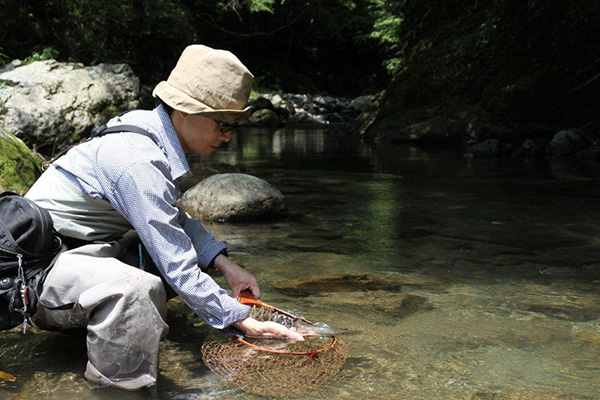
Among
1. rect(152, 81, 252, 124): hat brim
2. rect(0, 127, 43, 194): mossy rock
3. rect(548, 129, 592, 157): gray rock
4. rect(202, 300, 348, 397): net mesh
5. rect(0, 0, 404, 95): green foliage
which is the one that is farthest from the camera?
rect(0, 0, 404, 95): green foliage

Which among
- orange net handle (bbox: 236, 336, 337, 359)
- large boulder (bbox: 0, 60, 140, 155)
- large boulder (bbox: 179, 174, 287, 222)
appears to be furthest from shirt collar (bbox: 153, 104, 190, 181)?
large boulder (bbox: 0, 60, 140, 155)

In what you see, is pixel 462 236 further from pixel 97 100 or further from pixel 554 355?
pixel 97 100

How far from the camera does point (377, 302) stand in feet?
13.0

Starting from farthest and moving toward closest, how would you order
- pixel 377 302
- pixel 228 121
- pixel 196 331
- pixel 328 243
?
pixel 328 243 → pixel 377 302 → pixel 196 331 → pixel 228 121

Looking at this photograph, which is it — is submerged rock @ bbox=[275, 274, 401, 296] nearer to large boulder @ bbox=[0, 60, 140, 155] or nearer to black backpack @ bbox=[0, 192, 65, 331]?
black backpack @ bbox=[0, 192, 65, 331]

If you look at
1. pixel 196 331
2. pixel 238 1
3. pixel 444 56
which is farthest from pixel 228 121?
pixel 238 1

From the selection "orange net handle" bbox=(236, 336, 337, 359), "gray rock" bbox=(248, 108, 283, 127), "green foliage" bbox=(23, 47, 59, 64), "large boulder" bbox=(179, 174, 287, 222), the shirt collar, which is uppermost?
"green foliage" bbox=(23, 47, 59, 64)

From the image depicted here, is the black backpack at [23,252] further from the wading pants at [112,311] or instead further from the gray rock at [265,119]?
the gray rock at [265,119]

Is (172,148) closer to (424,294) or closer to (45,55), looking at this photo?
(424,294)

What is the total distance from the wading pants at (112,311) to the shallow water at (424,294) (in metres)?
0.14

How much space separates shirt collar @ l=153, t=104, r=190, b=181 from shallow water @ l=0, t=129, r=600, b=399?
2.78 ft

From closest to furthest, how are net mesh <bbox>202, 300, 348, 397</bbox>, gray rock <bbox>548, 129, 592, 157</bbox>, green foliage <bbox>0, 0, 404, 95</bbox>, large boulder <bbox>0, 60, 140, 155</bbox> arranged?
net mesh <bbox>202, 300, 348, 397</bbox> < large boulder <bbox>0, 60, 140, 155</bbox> < gray rock <bbox>548, 129, 592, 157</bbox> < green foliage <bbox>0, 0, 404, 95</bbox>

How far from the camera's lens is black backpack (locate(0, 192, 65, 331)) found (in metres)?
2.59

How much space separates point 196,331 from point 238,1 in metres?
23.2
